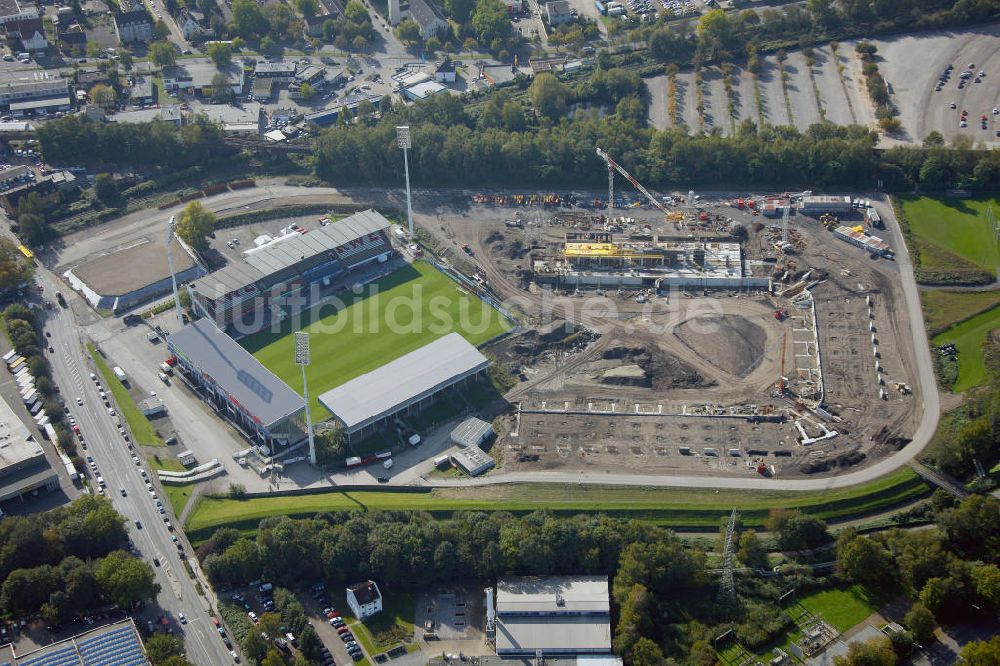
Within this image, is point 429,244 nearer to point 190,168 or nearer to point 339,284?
point 339,284

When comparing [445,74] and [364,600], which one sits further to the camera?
[445,74]

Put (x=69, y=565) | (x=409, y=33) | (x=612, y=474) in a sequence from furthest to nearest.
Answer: (x=409, y=33) < (x=612, y=474) < (x=69, y=565)

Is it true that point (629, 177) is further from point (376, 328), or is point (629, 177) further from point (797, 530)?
point (797, 530)

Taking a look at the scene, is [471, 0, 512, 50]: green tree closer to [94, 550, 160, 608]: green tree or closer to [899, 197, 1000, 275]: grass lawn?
[899, 197, 1000, 275]: grass lawn

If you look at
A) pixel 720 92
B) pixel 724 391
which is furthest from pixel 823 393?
pixel 720 92

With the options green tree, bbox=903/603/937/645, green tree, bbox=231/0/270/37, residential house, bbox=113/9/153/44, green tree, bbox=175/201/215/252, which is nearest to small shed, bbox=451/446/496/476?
green tree, bbox=903/603/937/645

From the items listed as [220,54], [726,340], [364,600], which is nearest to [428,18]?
[220,54]
